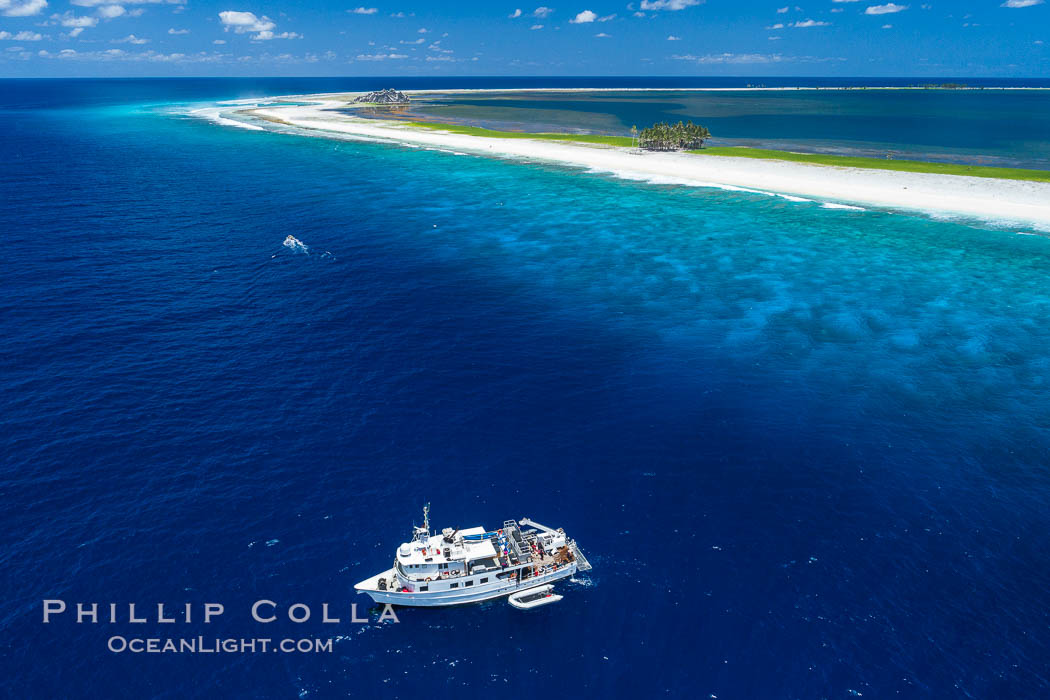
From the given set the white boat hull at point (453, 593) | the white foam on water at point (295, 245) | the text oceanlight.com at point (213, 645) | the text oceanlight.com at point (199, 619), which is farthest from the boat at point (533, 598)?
the white foam on water at point (295, 245)

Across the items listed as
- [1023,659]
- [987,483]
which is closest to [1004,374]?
[987,483]

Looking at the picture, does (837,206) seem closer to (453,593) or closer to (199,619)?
(453,593)

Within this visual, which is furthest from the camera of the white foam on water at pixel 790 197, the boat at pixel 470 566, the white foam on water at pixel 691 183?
the white foam on water at pixel 691 183

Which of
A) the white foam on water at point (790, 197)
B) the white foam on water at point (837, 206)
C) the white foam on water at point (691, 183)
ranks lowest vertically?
the white foam on water at point (837, 206)

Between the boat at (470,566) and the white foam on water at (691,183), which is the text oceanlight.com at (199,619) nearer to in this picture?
the boat at (470,566)

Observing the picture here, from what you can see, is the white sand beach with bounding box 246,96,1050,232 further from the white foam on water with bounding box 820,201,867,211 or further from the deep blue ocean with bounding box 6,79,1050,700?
the deep blue ocean with bounding box 6,79,1050,700

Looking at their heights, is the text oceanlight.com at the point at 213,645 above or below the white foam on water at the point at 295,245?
below

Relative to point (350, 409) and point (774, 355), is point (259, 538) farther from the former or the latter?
point (774, 355)

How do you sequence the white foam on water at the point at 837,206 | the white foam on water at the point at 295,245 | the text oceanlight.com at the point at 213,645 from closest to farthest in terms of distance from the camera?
1. the text oceanlight.com at the point at 213,645
2. the white foam on water at the point at 295,245
3. the white foam on water at the point at 837,206
